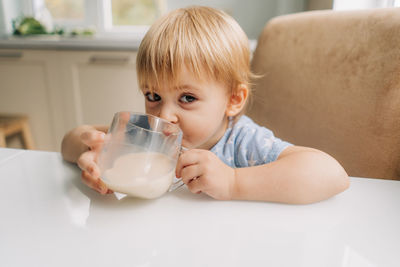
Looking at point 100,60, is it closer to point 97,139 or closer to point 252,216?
point 97,139

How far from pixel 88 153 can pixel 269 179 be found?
30cm

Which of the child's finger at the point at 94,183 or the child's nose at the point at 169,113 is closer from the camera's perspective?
the child's finger at the point at 94,183

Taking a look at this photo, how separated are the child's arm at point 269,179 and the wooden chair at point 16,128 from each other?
1.98 metres

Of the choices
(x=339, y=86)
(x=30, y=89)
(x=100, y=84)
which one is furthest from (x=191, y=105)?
(x=30, y=89)

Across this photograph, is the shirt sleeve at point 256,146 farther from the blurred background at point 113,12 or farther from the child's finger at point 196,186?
the blurred background at point 113,12

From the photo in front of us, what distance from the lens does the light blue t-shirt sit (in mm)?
657

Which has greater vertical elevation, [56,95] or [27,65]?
[27,65]

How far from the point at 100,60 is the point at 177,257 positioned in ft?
6.22

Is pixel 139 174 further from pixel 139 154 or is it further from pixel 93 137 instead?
pixel 93 137

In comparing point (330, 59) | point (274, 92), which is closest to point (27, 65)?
point (274, 92)

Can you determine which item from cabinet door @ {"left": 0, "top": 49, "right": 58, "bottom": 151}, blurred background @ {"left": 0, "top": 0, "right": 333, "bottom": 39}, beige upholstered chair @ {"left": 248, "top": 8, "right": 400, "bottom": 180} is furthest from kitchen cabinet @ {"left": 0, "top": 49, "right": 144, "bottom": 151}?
beige upholstered chair @ {"left": 248, "top": 8, "right": 400, "bottom": 180}

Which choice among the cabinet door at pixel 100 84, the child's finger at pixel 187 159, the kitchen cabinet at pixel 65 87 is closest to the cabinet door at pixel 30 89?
the kitchen cabinet at pixel 65 87

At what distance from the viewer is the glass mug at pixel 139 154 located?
415mm

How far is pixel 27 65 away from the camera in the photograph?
2123mm
